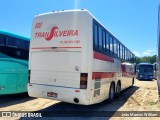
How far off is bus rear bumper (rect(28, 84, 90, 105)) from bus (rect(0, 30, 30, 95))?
1852 millimetres

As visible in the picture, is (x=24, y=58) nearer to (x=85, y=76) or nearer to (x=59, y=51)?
(x=59, y=51)

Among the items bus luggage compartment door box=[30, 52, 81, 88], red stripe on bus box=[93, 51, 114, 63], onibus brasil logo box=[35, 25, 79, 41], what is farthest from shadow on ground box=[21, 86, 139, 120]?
onibus brasil logo box=[35, 25, 79, 41]

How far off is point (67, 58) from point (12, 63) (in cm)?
364

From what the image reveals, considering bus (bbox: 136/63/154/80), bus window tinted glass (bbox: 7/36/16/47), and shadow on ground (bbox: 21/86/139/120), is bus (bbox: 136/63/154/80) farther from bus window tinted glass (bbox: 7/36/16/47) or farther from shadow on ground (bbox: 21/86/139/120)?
bus window tinted glass (bbox: 7/36/16/47)

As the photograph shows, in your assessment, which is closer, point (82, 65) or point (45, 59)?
point (82, 65)

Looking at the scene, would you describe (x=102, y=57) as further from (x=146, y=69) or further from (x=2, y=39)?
(x=146, y=69)

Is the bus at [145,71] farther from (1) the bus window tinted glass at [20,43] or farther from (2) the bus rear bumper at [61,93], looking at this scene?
(2) the bus rear bumper at [61,93]

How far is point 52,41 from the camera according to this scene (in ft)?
28.1

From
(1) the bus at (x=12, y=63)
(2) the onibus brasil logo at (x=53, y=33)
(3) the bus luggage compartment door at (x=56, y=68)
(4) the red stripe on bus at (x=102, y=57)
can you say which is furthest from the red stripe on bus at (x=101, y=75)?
(1) the bus at (x=12, y=63)

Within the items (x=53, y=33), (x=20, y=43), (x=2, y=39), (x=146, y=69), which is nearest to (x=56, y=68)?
(x=53, y=33)

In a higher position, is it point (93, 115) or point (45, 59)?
point (45, 59)

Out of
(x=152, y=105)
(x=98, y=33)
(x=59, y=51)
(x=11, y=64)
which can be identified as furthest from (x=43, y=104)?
(x=152, y=105)

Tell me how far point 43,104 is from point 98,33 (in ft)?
13.1

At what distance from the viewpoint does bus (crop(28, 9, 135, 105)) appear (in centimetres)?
791
